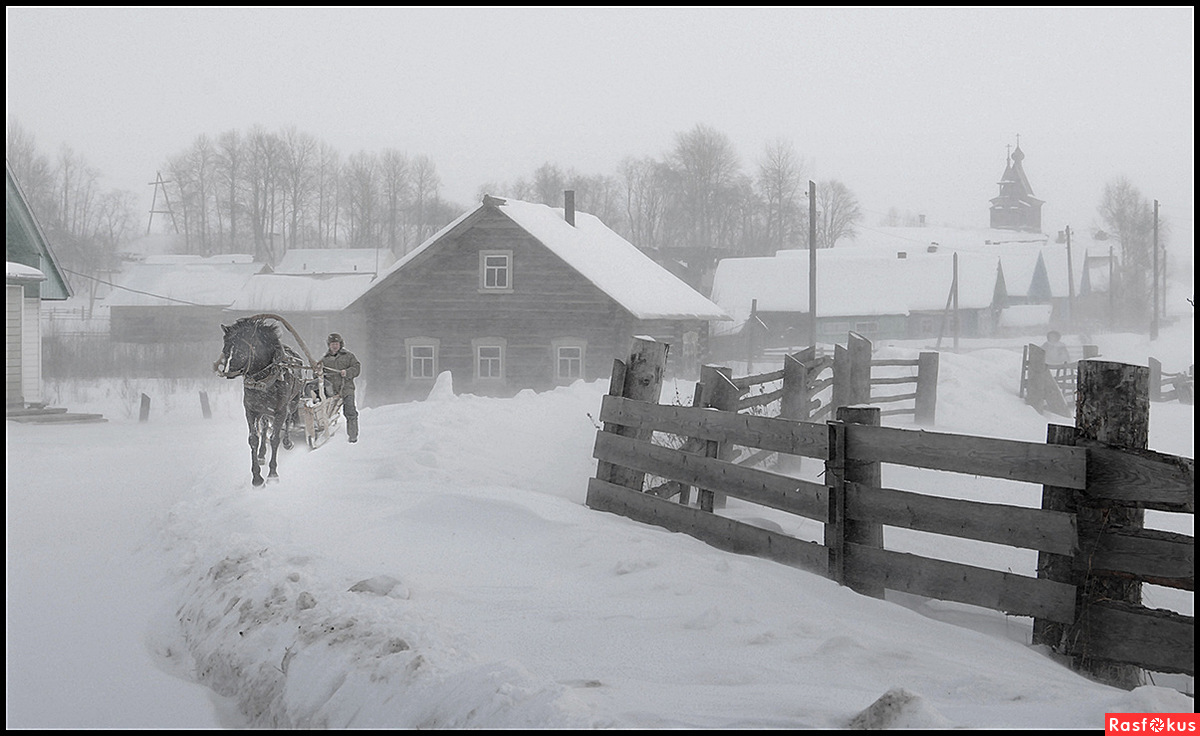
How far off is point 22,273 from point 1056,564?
22.5 m

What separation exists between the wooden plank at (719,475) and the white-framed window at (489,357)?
19.7 m

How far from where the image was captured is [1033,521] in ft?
17.9

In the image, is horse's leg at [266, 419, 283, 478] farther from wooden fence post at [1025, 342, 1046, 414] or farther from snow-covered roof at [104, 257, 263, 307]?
snow-covered roof at [104, 257, 263, 307]

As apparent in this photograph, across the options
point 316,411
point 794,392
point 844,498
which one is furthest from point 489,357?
point 844,498

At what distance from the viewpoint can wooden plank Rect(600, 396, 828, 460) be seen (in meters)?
6.70

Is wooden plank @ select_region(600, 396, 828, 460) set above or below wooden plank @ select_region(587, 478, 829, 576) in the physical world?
above

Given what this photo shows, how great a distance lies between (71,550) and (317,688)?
4.82 meters

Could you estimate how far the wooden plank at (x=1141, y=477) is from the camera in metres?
4.91

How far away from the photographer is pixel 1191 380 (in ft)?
87.1

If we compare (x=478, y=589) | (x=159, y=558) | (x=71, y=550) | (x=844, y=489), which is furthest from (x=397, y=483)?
(x=844, y=489)

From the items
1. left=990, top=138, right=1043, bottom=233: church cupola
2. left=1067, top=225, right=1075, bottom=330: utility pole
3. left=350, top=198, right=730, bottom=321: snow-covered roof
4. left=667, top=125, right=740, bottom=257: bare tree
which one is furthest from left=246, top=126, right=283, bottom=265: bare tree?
left=990, top=138, right=1043, bottom=233: church cupola

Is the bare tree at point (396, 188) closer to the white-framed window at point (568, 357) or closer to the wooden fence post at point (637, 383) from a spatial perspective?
the white-framed window at point (568, 357)

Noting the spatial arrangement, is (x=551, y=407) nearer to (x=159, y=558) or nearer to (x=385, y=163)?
(x=159, y=558)

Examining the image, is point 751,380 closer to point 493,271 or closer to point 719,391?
point 719,391
